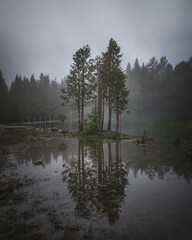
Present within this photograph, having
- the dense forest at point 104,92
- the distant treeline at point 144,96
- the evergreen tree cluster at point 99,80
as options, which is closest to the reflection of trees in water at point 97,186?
the evergreen tree cluster at point 99,80

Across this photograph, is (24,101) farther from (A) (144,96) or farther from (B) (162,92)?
(B) (162,92)

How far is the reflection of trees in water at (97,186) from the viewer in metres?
5.43

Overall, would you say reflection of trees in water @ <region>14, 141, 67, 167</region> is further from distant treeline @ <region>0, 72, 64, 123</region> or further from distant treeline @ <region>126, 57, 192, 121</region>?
distant treeline @ <region>126, 57, 192, 121</region>

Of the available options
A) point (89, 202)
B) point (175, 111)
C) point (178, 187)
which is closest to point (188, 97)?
point (175, 111)

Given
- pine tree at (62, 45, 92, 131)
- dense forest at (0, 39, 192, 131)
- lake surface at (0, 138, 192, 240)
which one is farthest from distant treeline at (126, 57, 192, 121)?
lake surface at (0, 138, 192, 240)

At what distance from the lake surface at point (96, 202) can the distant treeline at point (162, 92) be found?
53.4 metres

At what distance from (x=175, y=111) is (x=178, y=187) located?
205 feet

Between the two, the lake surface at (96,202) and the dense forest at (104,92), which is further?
the dense forest at (104,92)

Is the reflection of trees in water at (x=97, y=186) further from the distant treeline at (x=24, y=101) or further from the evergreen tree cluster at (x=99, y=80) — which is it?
the distant treeline at (x=24, y=101)

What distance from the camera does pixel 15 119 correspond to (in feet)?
219

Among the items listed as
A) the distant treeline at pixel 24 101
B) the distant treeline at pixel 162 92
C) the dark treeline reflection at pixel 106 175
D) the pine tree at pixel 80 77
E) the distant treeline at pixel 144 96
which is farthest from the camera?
the distant treeline at pixel 162 92

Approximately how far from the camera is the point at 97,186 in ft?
24.2

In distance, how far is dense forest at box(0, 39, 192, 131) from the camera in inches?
1162

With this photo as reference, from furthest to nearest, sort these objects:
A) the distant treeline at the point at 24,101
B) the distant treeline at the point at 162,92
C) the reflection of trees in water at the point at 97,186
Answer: the distant treeline at the point at 162,92 → the distant treeline at the point at 24,101 → the reflection of trees in water at the point at 97,186
